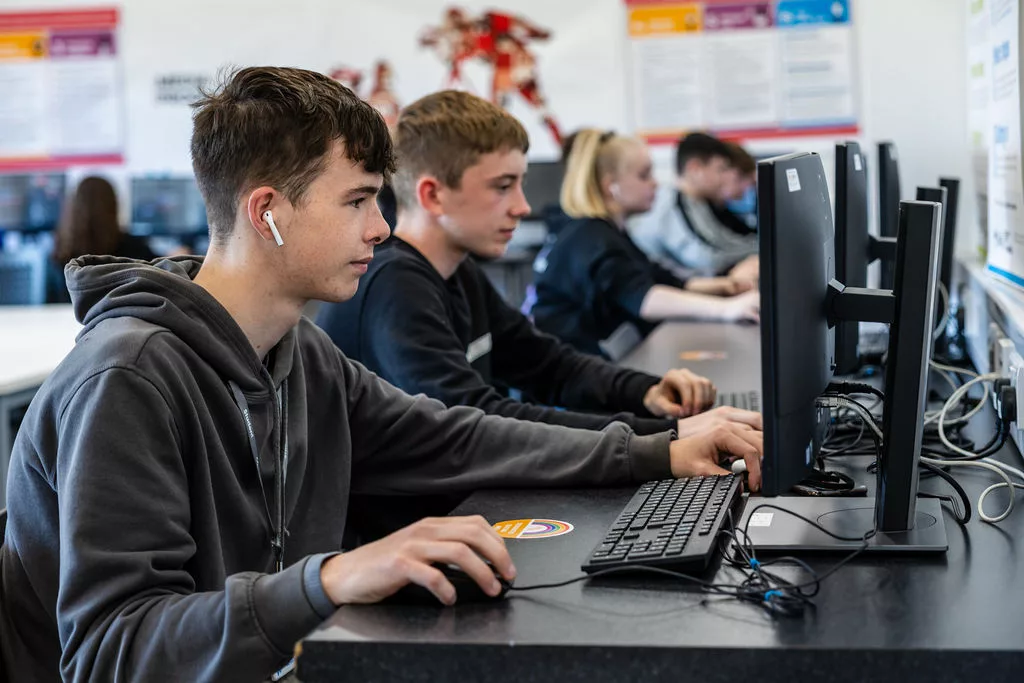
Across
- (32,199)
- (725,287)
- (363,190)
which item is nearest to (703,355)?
(725,287)

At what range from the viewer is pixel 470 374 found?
1908 mm

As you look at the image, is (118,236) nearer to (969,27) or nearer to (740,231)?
(740,231)

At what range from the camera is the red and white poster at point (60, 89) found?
5684 mm

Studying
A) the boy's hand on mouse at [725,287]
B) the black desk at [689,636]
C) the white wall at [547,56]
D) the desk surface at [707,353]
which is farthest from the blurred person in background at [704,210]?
the black desk at [689,636]

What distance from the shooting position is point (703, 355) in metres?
2.80

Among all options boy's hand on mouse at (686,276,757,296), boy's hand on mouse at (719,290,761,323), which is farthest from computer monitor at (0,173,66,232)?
boy's hand on mouse at (719,290,761,323)

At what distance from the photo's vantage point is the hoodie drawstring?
4.22ft

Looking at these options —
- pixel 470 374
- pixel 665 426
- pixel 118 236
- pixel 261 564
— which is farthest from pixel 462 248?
pixel 118 236

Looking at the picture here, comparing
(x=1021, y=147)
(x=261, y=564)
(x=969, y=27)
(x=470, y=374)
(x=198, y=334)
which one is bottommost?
(x=261, y=564)

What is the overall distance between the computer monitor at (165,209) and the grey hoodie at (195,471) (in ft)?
14.3

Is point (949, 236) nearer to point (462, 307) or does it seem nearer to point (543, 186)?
point (462, 307)

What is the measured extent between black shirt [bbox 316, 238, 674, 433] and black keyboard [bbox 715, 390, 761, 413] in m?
0.13

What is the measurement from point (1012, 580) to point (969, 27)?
2.15 m

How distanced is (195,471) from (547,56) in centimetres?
452
